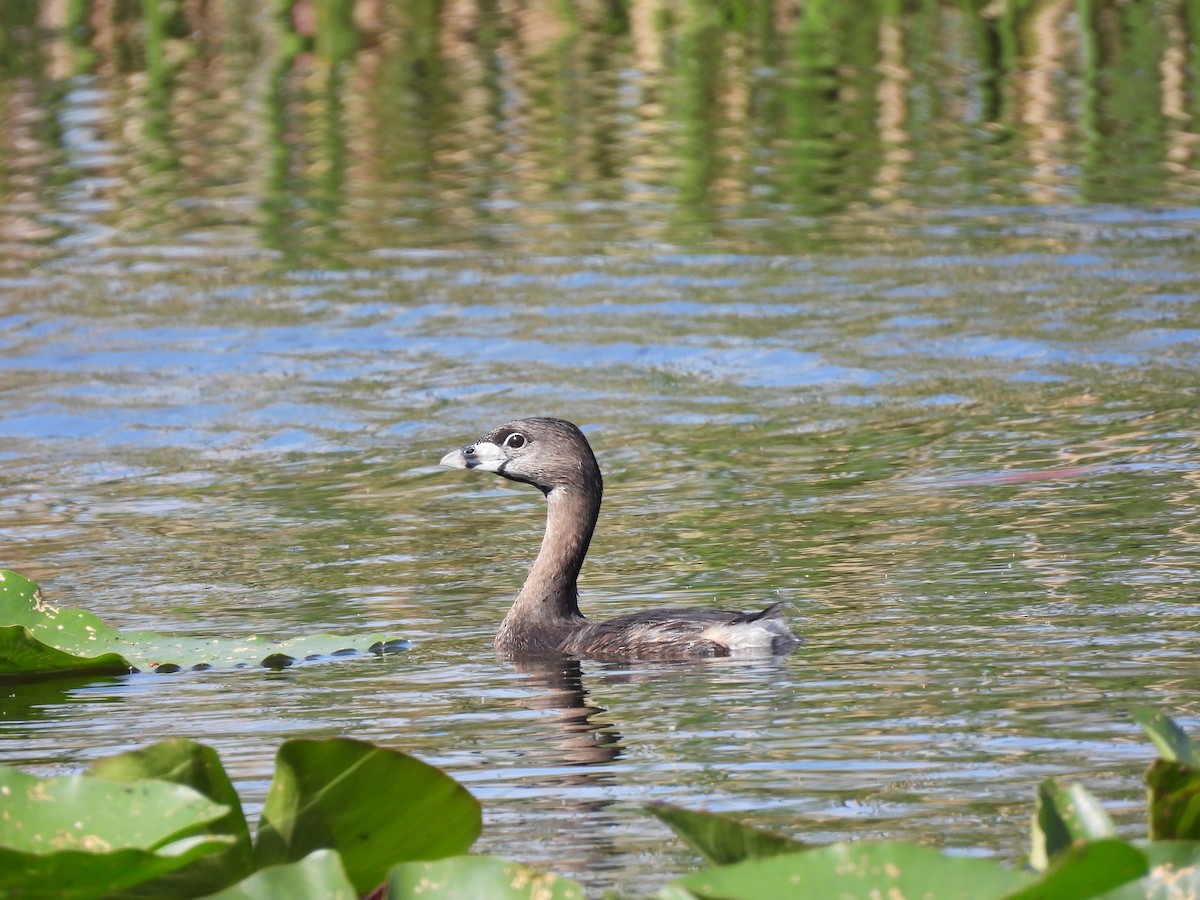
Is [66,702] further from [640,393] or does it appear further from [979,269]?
[979,269]

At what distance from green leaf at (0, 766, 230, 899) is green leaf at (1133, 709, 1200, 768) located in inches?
58.1

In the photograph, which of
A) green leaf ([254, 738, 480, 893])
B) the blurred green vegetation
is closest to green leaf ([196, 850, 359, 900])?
green leaf ([254, 738, 480, 893])

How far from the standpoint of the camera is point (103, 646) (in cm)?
721

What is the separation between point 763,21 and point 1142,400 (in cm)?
1599

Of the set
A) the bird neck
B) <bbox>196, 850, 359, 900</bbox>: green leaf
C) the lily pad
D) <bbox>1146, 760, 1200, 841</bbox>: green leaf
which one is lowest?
the bird neck

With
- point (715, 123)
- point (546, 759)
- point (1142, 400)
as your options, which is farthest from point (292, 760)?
point (715, 123)

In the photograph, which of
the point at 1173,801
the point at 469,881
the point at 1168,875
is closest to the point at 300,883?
the point at 469,881

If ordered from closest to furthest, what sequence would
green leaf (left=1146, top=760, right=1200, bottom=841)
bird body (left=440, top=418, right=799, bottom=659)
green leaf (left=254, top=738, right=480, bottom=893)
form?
1. green leaf (left=1146, top=760, right=1200, bottom=841)
2. green leaf (left=254, top=738, right=480, bottom=893)
3. bird body (left=440, top=418, right=799, bottom=659)

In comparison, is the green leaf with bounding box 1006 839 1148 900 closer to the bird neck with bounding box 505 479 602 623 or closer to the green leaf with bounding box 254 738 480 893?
the green leaf with bounding box 254 738 480 893

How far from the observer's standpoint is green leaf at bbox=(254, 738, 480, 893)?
150 inches

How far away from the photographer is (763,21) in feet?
90.0

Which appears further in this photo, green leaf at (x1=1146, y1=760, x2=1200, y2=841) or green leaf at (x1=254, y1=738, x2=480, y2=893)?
green leaf at (x1=254, y1=738, x2=480, y2=893)

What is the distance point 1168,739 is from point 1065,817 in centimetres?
30

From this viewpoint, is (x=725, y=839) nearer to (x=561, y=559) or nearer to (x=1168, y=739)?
(x=1168, y=739)
